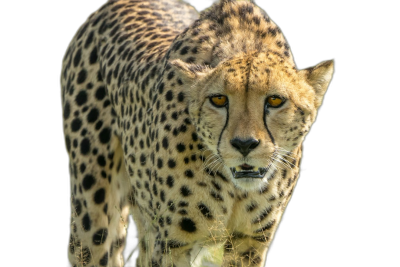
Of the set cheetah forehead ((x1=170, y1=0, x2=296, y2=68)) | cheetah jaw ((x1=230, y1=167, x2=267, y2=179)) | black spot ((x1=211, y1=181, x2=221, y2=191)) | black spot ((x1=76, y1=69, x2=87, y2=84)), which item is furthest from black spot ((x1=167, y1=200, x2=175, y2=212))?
black spot ((x1=76, y1=69, x2=87, y2=84))

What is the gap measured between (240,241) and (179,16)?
1.54 metres

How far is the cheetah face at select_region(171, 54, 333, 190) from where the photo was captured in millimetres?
3889

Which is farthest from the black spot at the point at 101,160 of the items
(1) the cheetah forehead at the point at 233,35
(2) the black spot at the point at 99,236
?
(1) the cheetah forehead at the point at 233,35

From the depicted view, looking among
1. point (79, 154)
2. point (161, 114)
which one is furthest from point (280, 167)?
point (79, 154)

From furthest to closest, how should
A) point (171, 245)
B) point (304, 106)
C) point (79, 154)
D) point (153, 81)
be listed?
point (79, 154) < point (153, 81) < point (171, 245) < point (304, 106)

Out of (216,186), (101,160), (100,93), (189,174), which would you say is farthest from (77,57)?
(216,186)

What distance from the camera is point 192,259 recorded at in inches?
178

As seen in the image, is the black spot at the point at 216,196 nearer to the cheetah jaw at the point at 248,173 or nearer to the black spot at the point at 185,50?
the cheetah jaw at the point at 248,173

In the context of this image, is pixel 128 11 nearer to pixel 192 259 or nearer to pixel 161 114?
pixel 161 114

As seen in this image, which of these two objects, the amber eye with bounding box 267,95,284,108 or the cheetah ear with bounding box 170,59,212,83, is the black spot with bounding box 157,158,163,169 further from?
the amber eye with bounding box 267,95,284,108

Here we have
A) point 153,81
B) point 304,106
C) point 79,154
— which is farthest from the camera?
point 79,154

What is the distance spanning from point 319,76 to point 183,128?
2.32 feet

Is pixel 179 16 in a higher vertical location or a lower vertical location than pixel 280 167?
higher

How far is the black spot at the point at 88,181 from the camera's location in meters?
5.06
